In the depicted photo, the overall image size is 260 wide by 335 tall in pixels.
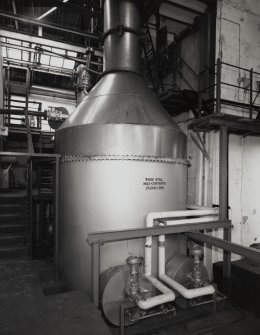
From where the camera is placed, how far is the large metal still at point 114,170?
4.09 metres

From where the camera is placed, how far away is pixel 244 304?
4.95m

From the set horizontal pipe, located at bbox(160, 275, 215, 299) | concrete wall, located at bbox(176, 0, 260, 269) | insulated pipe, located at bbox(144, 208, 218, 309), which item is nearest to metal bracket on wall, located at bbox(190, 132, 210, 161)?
concrete wall, located at bbox(176, 0, 260, 269)

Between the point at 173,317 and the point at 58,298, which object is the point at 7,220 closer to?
the point at 58,298

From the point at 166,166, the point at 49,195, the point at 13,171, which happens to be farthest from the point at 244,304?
the point at 13,171

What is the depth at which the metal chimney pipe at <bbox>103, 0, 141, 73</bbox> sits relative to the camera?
197 inches

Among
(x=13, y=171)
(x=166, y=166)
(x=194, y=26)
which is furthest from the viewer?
(x=13, y=171)

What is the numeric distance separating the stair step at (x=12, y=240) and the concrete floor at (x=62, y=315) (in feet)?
1.62

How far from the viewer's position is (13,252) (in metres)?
5.26

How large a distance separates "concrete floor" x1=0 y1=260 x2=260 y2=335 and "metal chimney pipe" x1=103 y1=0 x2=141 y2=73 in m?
4.31

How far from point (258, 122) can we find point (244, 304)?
3.81 meters

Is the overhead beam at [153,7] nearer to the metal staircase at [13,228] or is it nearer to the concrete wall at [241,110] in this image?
the concrete wall at [241,110]

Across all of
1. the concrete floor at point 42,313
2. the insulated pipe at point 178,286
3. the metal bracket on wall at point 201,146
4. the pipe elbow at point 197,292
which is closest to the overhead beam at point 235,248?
the insulated pipe at point 178,286

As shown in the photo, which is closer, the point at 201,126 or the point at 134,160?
the point at 134,160

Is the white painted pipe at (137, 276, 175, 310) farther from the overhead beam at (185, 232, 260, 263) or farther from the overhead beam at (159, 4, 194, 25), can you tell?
the overhead beam at (159, 4, 194, 25)
